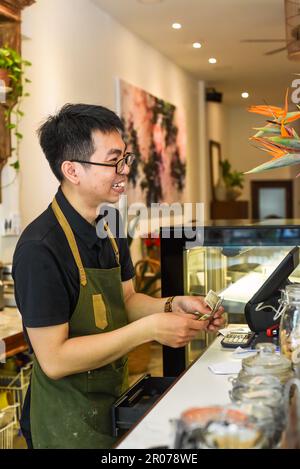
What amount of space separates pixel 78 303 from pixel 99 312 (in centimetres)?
9

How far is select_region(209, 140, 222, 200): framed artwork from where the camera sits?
34.2 feet

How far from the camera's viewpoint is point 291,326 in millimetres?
1656

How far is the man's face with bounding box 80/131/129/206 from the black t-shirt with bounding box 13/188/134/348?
0.29 ft

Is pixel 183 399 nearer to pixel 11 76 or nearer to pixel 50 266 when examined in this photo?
pixel 50 266

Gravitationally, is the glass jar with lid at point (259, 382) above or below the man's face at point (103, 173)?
below

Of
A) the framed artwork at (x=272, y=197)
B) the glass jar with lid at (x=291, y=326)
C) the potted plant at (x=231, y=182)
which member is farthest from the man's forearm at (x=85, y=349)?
the framed artwork at (x=272, y=197)

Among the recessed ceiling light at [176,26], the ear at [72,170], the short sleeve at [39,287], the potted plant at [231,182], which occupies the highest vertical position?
Answer: the recessed ceiling light at [176,26]

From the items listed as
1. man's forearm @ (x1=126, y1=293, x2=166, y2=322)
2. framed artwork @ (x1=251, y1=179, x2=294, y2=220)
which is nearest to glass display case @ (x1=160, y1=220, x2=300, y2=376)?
man's forearm @ (x1=126, y1=293, x2=166, y2=322)

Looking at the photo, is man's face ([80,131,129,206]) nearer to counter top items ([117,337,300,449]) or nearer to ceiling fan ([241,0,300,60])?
counter top items ([117,337,300,449])

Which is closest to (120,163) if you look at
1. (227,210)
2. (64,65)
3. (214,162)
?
(64,65)

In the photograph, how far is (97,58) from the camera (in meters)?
5.48

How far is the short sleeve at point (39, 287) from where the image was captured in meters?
1.72

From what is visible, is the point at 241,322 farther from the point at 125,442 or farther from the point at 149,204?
the point at 149,204

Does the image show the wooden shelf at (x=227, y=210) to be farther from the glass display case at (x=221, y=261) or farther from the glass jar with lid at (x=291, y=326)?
the glass jar with lid at (x=291, y=326)
